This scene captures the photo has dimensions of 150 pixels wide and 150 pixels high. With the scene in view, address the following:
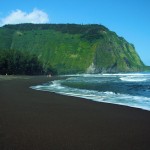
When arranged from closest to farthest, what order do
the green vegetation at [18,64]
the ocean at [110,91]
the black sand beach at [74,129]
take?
the black sand beach at [74,129]
the ocean at [110,91]
the green vegetation at [18,64]

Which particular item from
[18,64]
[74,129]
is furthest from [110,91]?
[18,64]

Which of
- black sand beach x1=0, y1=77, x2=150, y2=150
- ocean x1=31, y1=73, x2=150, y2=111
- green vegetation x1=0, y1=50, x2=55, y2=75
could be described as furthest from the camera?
green vegetation x1=0, y1=50, x2=55, y2=75

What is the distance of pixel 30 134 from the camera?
398 inches

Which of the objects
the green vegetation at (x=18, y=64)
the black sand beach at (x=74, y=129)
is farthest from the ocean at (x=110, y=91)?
the green vegetation at (x=18, y=64)

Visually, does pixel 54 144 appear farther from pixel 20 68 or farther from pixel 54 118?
pixel 20 68

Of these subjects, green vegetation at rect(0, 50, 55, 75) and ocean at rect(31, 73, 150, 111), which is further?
green vegetation at rect(0, 50, 55, 75)

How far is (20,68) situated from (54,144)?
104m

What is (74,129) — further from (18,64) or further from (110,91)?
(18,64)

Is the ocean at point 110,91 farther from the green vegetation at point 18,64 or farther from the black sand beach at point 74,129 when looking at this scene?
the green vegetation at point 18,64

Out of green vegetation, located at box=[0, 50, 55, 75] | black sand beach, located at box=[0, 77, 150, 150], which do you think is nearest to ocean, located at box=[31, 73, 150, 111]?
black sand beach, located at box=[0, 77, 150, 150]

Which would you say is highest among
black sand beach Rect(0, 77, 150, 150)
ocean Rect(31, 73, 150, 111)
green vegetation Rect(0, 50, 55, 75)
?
green vegetation Rect(0, 50, 55, 75)

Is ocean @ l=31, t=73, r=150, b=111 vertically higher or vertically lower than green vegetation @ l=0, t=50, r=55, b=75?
lower

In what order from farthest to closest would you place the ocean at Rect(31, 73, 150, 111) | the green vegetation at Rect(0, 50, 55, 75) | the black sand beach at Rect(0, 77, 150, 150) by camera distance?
the green vegetation at Rect(0, 50, 55, 75) < the ocean at Rect(31, 73, 150, 111) < the black sand beach at Rect(0, 77, 150, 150)

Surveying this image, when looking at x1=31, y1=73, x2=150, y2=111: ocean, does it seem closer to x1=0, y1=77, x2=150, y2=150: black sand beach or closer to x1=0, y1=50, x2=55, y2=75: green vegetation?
x1=0, y1=77, x2=150, y2=150: black sand beach
